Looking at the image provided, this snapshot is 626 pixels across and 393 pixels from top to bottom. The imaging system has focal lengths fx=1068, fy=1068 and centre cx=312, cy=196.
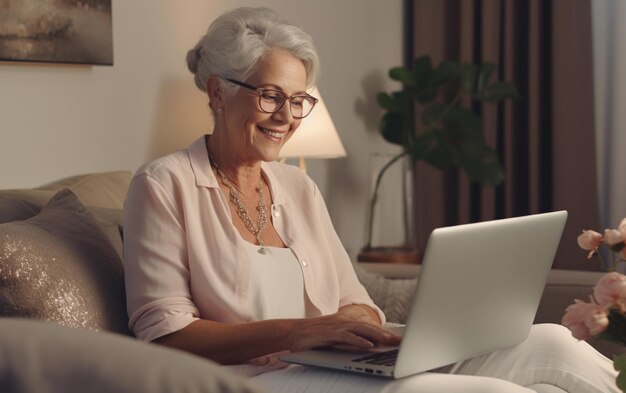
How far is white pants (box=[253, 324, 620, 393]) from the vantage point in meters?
1.60

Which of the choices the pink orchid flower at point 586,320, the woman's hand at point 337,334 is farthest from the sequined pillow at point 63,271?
the pink orchid flower at point 586,320

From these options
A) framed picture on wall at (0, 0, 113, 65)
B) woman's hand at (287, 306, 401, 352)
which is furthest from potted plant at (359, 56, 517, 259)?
woman's hand at (287, 306, 401, 352)

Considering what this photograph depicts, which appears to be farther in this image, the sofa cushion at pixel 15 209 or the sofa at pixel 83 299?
the sofa cushion at pixel 15 209

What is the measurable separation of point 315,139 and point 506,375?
5.43 feet

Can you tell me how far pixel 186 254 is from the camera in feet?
6.26

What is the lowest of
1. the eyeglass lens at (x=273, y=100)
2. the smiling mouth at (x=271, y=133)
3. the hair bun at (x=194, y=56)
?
the smiling mouth at (x=271, y=133)

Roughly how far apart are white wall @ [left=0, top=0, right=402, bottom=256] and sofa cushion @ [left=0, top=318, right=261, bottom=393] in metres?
1.90

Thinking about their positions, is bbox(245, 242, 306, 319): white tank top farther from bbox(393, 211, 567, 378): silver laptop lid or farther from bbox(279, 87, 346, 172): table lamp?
bbox(279, 87, 346, 172): table lamp

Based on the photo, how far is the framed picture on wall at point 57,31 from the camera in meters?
2.44

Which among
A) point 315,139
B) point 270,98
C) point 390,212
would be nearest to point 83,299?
point 270,98

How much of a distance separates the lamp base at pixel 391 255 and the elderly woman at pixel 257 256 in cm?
179

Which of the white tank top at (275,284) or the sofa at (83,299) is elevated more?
the sofa at (83,299)

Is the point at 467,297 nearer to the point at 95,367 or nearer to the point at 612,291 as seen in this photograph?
the point at 612,291

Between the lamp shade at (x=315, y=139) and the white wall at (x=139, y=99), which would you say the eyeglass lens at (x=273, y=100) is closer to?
the white wall at (x=139, y=99)
